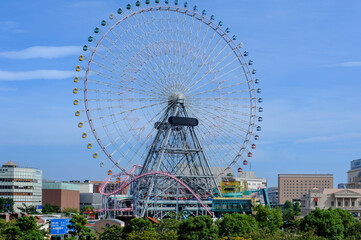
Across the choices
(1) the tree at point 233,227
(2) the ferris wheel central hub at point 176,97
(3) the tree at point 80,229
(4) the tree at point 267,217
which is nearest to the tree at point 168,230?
(1) the tree at point 233,227

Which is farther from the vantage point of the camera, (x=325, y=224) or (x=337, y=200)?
(x=337, y=200)

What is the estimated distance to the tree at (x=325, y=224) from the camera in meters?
108

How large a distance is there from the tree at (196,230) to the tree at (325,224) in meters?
27.9

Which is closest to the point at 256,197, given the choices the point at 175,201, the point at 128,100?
the point at 175,201

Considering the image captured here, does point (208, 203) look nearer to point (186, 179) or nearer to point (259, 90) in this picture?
point (186, 179)

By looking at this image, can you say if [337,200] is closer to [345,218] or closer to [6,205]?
[345,218]

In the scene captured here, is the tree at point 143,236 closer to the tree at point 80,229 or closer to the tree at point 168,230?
the tree at point 168,230

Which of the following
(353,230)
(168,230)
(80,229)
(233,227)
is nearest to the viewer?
(80,229)

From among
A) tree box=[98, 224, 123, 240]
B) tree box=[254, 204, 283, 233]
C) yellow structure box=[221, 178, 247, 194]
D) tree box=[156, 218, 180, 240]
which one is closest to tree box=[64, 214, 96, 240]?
tree box=[98, 224, 123, 240]

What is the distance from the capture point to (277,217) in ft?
415

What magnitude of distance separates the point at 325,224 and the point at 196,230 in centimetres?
3405

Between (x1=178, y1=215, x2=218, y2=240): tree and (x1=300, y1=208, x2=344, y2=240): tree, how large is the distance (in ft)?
91.6

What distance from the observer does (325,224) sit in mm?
108688

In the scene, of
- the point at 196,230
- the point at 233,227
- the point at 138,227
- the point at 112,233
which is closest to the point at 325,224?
the point at 233,227
